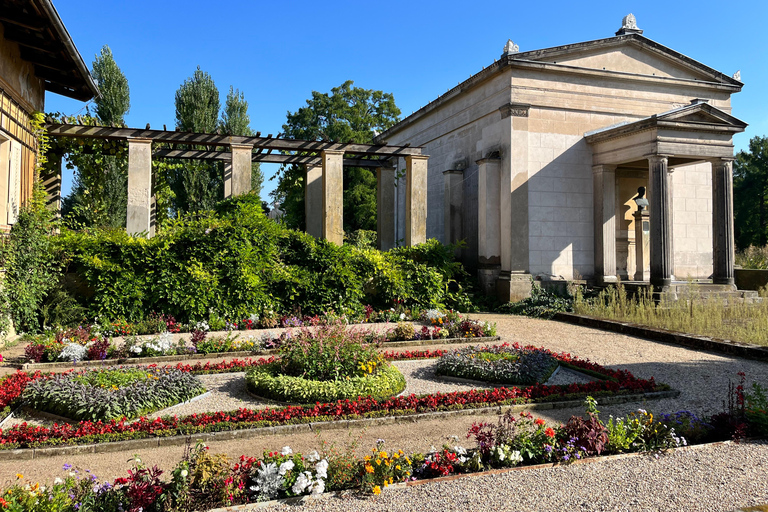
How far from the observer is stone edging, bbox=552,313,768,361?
9.10 m

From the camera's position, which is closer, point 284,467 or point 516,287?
point 284,467

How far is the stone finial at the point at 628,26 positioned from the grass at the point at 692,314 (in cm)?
884

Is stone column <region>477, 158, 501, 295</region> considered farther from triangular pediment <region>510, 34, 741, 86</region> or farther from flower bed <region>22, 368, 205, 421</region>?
flower bed <region>22, 368, 205, 421</region>

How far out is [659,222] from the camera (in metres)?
14.2

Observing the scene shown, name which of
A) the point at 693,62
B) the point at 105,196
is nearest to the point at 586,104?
the point at 693,62

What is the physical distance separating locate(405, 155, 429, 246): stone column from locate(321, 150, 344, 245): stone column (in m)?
2.07

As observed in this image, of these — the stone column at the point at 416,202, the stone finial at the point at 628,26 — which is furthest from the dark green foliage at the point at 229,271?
the stone finial at the point at 628,26

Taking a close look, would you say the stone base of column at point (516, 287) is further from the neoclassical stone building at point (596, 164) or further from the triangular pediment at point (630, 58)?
the triangular pediment at point (630, 58)

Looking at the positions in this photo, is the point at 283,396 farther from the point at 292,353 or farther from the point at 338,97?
the point at 338,97

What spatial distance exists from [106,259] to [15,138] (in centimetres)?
310

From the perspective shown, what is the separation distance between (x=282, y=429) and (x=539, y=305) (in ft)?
36.7

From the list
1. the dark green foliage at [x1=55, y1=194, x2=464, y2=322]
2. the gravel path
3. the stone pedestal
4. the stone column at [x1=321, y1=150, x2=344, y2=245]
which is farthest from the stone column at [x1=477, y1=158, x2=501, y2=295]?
the gravel path

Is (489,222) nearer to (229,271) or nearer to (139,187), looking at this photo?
(229,271)

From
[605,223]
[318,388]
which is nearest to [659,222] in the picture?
[605,223]
